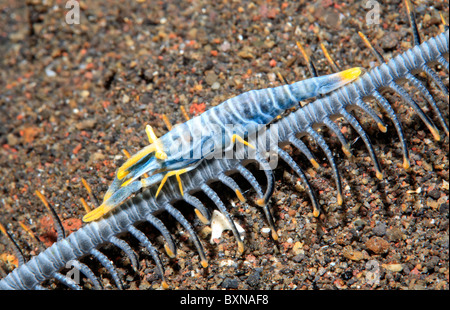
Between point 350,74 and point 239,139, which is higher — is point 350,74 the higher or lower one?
the higher one

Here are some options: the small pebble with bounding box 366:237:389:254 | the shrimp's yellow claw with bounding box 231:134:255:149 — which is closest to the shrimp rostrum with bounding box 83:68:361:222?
the shrimp's yellow claw with bounding box 231:134:255:149

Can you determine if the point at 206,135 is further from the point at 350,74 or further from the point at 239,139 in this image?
the point at 350,74

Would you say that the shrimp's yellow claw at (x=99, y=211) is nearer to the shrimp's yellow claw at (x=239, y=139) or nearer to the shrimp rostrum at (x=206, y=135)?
the shrimp rostrum at (x=206, y=135)

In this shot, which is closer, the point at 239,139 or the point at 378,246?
the point at 239,139

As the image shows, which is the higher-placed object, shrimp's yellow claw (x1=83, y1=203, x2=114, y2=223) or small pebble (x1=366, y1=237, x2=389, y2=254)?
shrimp's yellow claw (x1=83, y1=203, x2=114, y2=223)

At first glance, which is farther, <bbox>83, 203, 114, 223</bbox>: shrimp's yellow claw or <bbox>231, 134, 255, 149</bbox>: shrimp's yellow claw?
<bbox>83, 203, 114, 223</bbox>: shrimp's yellow claw

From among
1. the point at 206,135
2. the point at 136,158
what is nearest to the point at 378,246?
the point at 206,135

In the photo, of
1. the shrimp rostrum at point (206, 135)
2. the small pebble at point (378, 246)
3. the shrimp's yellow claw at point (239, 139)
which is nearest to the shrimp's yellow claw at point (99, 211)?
the shrimp rostrum at point (206, 135)

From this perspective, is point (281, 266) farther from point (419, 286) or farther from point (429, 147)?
point (429, 147)

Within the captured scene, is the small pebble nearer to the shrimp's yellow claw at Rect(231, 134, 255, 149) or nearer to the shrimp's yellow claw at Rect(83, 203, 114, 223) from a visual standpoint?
the shrimp's yellow claw at Rect(231, 134, 255, 149)
